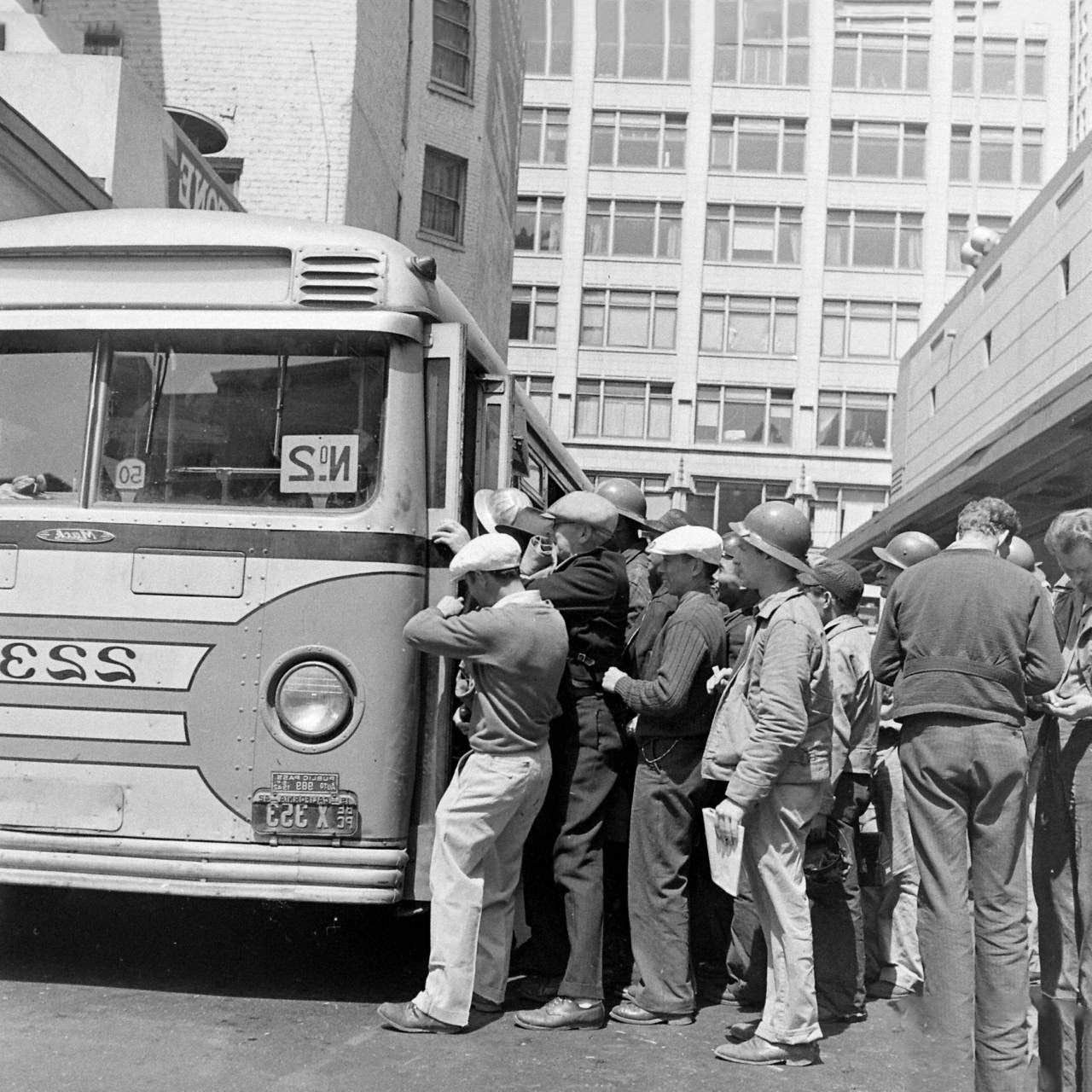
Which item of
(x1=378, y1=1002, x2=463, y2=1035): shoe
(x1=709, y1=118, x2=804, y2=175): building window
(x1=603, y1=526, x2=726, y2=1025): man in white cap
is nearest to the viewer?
(x1=378, y1=1002, x2=463, y2=1035): shoe

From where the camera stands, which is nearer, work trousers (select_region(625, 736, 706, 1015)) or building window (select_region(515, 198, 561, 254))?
work trousers (select_region(625, 736, 706, 1015))

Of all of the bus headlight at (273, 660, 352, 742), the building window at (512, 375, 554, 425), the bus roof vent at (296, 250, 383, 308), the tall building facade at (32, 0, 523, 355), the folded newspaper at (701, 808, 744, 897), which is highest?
the building window at (512, 375, 554, 425)

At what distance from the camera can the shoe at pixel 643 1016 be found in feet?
18.8

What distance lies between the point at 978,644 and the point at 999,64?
55368 mm

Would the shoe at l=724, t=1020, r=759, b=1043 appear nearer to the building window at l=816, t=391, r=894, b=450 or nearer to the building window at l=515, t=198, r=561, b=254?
the building window at l=816, t=391, r=894, b=450

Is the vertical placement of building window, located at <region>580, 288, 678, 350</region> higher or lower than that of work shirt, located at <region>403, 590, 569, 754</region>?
higher

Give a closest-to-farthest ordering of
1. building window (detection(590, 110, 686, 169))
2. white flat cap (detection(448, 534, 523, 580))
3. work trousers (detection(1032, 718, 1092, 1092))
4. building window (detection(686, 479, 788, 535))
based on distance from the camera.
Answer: work trousers (detection(1032, 718, 1092, 1092)), white flat cap (detection(448, 534, 523, 580)), building window (detection(686, 479, 788, 535)), building window (detection(590, 110, 686, 169))

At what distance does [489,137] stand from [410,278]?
21.3 meters

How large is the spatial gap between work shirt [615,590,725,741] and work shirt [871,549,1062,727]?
83 cm

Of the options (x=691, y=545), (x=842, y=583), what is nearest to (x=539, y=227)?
(x=842, y=583)

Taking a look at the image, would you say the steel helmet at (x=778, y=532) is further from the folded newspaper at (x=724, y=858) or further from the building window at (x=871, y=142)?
the building window at (x=871, y=142)

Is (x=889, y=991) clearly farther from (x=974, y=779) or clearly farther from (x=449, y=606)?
(x=449, y=606)

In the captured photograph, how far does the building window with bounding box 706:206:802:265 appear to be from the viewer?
54.1 metres

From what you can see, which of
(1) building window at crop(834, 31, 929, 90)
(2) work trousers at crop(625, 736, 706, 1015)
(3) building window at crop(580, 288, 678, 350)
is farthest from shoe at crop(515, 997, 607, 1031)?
(1) building window at crop(834, 31, 929, 90)
